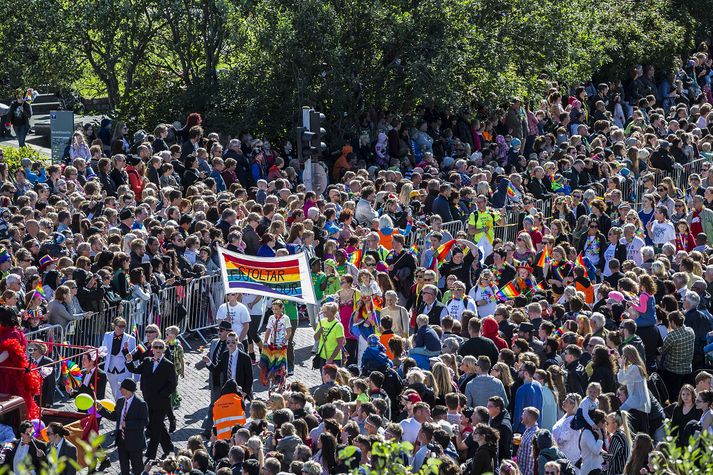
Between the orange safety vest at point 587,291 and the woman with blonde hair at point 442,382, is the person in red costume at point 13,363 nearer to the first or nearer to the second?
the woman with blonde hair at point 442,382

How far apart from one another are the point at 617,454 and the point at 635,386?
1.44m

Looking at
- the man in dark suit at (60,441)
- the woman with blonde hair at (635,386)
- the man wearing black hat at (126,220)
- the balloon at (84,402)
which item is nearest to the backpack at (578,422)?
the woman with blonde hair at (635,386)

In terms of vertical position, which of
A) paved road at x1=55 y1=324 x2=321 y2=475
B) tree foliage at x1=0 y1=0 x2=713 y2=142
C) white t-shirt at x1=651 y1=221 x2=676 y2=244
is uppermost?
tree foliage at x1=0 y1=0 x2=713 y2=142

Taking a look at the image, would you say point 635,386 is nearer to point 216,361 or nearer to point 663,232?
point 216,361

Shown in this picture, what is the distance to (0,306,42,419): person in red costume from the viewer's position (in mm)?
15664

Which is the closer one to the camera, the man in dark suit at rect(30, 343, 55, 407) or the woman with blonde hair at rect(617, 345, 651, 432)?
the woman with blonde hair at rect(617, 345, 651, 432)

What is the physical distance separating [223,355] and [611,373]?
4630 millimetres

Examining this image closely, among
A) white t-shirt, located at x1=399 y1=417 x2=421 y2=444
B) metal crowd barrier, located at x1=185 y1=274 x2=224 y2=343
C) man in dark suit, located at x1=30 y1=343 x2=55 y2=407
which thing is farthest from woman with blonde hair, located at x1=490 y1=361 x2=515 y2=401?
metal crowd barrier, located at x1=185 y1=274 x2=224 y2=343

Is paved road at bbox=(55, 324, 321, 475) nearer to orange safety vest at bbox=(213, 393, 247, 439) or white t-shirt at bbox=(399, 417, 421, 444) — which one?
orange safety vest at bbox=(213, 393, 247, 439)

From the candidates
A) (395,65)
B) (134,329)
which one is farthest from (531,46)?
(134,329)

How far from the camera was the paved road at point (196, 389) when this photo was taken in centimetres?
1767

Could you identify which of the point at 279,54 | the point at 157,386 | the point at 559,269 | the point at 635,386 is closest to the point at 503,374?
the point at 635,386

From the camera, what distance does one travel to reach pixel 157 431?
1686 centimetres

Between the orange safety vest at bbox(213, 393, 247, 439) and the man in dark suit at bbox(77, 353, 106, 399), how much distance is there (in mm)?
1911
